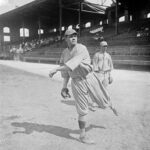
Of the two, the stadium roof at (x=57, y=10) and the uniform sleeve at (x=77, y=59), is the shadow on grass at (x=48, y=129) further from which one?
the stadium roof at (x=57, y=10)

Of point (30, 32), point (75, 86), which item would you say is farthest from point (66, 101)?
point (30, 32)

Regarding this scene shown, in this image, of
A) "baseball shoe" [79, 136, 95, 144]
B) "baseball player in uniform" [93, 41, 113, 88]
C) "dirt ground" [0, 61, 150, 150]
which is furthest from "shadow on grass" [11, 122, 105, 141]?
"baseball player in uniform" [93, 41, 113, 88]

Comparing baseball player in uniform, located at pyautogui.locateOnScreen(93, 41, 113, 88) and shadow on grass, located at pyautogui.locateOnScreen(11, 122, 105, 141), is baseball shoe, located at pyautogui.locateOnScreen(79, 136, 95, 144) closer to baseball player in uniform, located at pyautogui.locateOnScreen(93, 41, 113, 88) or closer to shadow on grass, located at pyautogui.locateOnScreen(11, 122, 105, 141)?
shadow on grass, located at pyautogui.locateOnScreen(11, 122, 105, 141)

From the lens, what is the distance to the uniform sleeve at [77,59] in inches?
132

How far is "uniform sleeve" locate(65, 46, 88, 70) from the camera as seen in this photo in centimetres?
334

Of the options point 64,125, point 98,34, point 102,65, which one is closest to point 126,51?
point 98,34

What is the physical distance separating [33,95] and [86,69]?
14.4 ft

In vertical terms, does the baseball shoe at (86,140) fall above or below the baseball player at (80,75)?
below

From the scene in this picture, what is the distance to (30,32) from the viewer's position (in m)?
49.6

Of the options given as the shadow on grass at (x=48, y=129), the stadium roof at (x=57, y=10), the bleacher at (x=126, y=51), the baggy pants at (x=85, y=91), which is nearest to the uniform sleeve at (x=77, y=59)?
the baggy pants at (x=85, y=91)

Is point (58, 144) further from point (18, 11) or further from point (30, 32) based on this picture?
point (30, 32)

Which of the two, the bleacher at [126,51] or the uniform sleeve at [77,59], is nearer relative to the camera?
the uniform sleeve at [77,59]

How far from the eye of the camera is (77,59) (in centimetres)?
340

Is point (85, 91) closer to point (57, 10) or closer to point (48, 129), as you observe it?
point (48, 129)
